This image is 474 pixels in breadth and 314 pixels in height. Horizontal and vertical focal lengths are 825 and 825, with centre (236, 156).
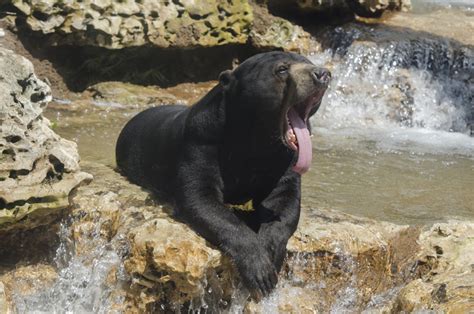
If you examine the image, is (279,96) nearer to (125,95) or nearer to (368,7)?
(125,95)

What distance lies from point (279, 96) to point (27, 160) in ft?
4.76

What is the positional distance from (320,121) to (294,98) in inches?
219

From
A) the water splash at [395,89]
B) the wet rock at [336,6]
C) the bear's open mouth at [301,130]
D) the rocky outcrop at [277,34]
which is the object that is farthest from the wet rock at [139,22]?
the bear's open mouth at [301,130]

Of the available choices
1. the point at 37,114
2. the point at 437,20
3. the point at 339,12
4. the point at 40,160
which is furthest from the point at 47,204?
the point at 437,20

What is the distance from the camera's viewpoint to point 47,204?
15.2 ft

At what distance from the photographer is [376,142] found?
881 cm

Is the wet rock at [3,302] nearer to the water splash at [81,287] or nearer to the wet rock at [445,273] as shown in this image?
the water splash at [81,287]

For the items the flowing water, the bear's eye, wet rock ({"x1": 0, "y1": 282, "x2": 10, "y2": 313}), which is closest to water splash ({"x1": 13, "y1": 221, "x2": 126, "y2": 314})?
the flowing water

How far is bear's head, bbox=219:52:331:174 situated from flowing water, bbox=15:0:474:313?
2.83 ft

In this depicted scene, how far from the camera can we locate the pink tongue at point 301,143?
4.46 metres

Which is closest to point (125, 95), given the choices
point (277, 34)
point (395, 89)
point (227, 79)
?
point (277, 34)

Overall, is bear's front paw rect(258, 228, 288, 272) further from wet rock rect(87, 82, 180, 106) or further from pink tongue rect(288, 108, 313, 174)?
wet rock rect(87, 82, 180, 106)

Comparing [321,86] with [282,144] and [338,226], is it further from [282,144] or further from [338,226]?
[338,226]

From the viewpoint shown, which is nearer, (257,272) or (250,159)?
(257,272)
